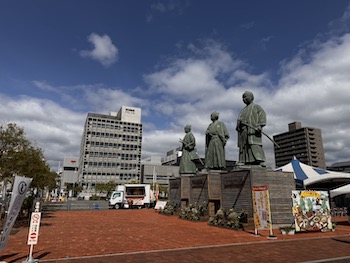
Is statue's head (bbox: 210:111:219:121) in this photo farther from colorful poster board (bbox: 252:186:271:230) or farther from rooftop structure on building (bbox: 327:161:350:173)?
rooftop structure on building (bbox: 327:161:350:173)

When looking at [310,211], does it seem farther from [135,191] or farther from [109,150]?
[109,150]

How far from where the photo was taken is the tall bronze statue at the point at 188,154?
77.2 feet

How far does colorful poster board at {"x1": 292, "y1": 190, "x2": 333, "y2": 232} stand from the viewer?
464 inches

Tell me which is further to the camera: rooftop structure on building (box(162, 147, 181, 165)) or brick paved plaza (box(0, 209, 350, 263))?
rooftop structure on building (box(162, 147, 181, 165))

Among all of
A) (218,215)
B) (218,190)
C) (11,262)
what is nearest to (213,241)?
(218,215)

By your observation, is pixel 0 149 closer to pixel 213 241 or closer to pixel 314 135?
pixel 213 241

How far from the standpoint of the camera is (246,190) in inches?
544

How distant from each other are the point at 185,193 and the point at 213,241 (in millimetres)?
11293

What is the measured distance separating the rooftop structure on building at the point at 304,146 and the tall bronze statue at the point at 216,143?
361 feet

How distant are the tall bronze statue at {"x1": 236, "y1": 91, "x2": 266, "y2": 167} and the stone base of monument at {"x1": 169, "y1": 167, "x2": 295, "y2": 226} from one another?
2.79 ft

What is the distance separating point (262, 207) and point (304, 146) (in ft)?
408

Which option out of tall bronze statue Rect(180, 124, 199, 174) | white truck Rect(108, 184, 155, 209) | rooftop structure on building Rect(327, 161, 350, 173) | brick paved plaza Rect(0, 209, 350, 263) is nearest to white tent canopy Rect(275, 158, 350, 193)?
tall bronze statue Rect(180, 124, 199, 174)

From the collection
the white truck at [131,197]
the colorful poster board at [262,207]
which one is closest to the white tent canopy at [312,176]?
the colorful poster board at [262,207]

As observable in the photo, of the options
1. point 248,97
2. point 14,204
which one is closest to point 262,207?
point 248,97
